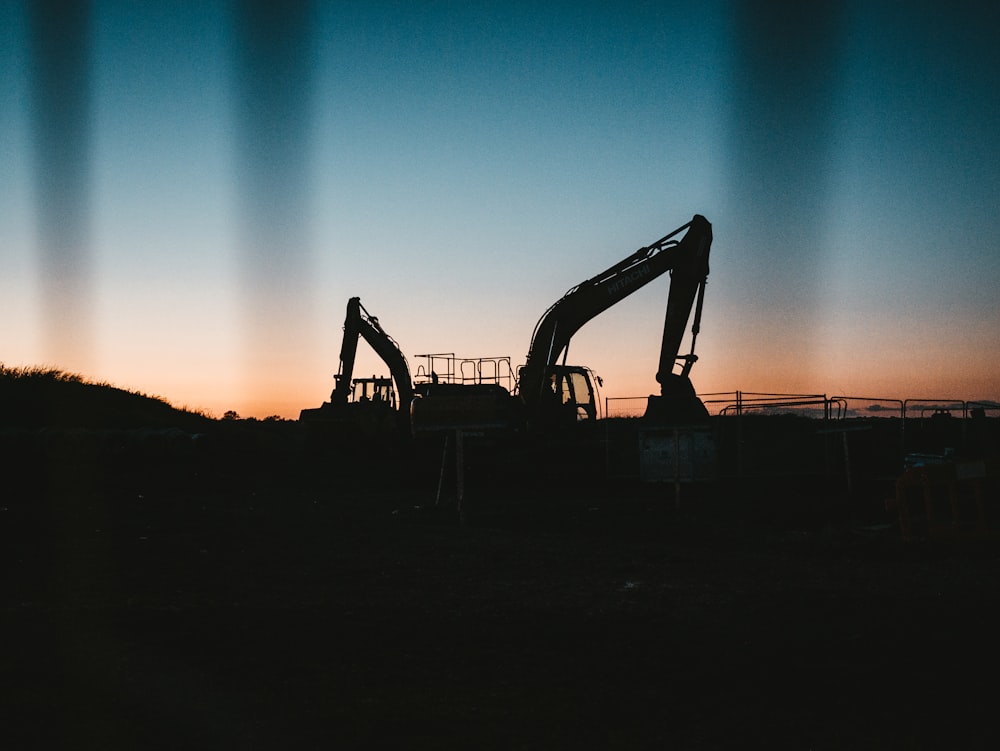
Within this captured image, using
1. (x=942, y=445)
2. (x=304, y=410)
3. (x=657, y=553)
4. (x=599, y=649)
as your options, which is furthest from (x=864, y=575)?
(x=304, y=410)

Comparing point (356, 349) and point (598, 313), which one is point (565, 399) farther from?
point (356, 349)

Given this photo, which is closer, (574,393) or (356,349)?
(574,393)

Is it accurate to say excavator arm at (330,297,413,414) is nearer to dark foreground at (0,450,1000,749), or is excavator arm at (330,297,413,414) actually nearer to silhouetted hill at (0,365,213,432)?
silhouetted hill at (0,365,213,432)

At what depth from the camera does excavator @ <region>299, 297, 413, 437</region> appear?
28598 mm

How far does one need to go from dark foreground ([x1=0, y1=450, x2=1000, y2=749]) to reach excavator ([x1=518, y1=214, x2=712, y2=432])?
32.0 ft

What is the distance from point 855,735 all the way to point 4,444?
2662 cm

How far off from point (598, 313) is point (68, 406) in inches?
865

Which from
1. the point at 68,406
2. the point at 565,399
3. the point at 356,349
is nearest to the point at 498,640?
the point at 565,399

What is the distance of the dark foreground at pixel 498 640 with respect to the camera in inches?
206

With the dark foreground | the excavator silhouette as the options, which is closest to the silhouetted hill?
the excavator silhouette

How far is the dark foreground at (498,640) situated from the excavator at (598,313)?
976 centimetres

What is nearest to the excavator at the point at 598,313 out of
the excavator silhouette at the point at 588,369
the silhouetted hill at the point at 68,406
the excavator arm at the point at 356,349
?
the excavator silhouette at the point at 588,369

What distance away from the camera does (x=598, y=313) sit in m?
24.3

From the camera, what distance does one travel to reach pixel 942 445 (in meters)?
25.5
